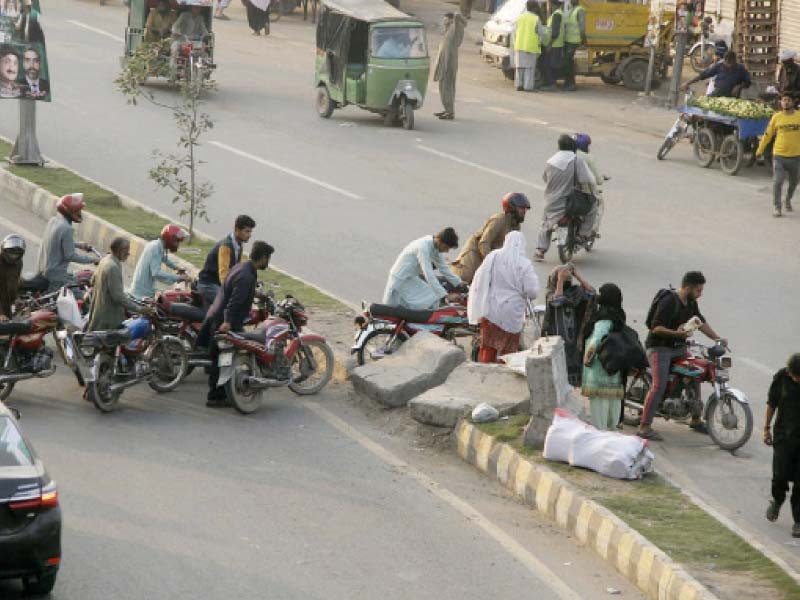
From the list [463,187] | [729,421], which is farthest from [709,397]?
[463,187]

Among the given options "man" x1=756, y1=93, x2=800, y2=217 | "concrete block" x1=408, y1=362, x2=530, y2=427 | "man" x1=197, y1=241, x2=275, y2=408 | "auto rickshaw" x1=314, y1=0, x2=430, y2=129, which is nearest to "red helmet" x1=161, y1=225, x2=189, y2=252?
"man" x1=197, y1=241, x2=275, y2=408

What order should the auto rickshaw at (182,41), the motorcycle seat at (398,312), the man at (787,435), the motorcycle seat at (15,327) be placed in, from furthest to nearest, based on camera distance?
the auto rickshaw at (182,41)
the motorcycle seat at (398,312)
the motorcycle seat at (15,327)
the man at (787,435)

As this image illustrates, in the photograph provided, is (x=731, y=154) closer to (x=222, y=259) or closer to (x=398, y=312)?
(x=398, y=312)

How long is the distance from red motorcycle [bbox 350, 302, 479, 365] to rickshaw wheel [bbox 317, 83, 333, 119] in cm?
1320

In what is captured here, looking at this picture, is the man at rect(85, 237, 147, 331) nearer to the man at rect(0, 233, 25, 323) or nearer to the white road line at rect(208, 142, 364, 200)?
the man at rect(0, 233, 25, 323)

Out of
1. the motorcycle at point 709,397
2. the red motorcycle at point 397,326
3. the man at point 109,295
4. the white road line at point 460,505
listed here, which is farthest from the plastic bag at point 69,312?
the motorcycle at point 709,397

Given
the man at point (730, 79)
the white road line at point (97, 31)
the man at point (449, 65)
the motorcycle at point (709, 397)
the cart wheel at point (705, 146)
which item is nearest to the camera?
the motorcycle at point (709, 397)

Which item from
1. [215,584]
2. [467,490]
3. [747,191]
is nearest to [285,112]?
[747,191]

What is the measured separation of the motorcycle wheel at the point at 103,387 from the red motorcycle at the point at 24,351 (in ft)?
1.23

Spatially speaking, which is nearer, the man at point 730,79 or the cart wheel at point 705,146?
the cart wheel at point 705,146

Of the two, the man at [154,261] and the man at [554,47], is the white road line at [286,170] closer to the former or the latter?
the man at [154,261]

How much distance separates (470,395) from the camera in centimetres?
1277

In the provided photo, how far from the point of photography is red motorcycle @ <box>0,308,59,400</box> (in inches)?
490

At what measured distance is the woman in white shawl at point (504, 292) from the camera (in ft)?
43.9
